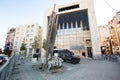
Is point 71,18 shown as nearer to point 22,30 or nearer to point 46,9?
point 46,9

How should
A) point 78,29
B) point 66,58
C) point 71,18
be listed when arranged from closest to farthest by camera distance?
point 66,58, point 78,29, point 71,18

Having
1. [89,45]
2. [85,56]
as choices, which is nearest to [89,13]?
[89,45]

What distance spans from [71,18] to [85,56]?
13020 mm

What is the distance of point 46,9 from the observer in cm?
3612

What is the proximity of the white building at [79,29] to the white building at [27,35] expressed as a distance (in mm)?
19288

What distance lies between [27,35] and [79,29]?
30.3m

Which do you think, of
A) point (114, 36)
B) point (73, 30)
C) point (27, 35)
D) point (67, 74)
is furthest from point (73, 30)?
point (27, 35)

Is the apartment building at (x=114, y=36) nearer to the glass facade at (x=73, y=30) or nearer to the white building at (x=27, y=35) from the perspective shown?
the glass facade at (x=73, y=30)

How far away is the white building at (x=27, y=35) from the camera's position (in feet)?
161

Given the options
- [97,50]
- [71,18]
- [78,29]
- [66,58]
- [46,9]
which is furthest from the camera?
[46,9]

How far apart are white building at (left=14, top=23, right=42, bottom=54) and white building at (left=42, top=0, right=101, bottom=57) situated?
19288 millimetres

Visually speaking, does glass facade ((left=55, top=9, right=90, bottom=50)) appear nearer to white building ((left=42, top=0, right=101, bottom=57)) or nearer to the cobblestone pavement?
white building ((left=42, top=0, right=101, bottom=57))

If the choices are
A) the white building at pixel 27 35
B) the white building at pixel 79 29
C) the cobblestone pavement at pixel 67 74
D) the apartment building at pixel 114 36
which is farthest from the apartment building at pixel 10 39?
the cobblestone pavement at pixel 67 74

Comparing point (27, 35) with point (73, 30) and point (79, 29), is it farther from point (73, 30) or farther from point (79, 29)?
point (79, 29)
